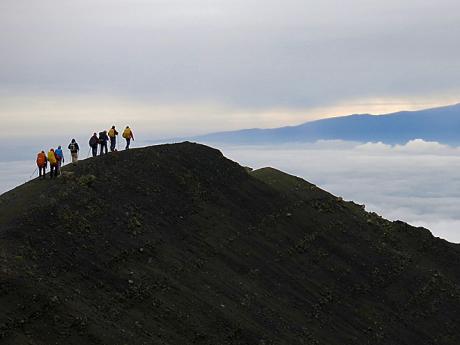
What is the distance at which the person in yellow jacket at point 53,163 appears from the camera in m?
39.3

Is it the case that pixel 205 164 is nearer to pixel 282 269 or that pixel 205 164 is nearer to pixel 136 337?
pixel 282 269

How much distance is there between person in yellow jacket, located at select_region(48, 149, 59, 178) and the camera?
39312 millimetres

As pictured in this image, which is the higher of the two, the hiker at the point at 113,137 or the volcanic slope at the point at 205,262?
the hiker at the point at 113,137

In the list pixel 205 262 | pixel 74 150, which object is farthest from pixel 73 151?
pixel 205 262

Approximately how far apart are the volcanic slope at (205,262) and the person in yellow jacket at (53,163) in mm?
1040

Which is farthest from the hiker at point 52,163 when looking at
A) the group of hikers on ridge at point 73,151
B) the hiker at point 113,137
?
the hiker at point 113,137

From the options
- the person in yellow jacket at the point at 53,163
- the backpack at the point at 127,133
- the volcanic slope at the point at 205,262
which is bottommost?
the volcanic slope at the point at 205,262

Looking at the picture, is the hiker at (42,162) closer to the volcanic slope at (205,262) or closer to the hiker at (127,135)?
the volcanic slope at (205,262)

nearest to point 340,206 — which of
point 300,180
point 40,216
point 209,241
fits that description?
point 300,180

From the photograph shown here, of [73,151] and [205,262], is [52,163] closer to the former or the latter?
[73,151]

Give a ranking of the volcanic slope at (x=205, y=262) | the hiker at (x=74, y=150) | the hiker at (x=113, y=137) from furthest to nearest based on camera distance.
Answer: the hiker at (x=113, y=137) → the hiker at (x=74, y=150) → the volcanic slope at (x=205, y=262)

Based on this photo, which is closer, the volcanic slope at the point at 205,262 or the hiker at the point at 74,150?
the volcanic slope at the point at 205,262

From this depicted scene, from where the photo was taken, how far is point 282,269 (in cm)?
4322

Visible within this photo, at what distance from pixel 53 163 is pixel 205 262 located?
40.0 feet
